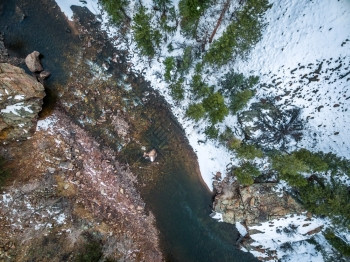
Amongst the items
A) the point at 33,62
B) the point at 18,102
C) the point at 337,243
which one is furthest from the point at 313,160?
the point at 33,62

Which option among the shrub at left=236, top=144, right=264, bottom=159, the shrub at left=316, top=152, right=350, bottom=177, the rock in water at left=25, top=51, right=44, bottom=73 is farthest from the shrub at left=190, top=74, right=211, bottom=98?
the rock in water at left=25, top=51, right=44, bottom=73

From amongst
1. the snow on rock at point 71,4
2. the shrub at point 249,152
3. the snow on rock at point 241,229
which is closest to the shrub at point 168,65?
the snow on rock at point 71,4

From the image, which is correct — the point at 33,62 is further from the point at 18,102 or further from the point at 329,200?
the point at 329,200

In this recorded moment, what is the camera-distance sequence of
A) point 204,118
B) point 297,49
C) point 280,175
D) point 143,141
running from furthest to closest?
point 143,141 < point 204,118 < point 280,175 < point 297,49

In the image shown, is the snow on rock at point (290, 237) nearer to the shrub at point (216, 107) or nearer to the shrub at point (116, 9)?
the shrub at point (216, 107)

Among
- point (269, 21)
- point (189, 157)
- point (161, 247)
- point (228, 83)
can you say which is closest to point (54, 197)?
point (161, 247)

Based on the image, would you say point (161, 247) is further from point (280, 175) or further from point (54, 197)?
point (280, 175)

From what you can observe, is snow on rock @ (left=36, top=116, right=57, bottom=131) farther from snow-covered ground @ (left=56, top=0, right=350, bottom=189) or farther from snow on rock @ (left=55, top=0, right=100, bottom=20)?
snow-covered ground @ (left=56, top=0, right=350, bottom=189)
